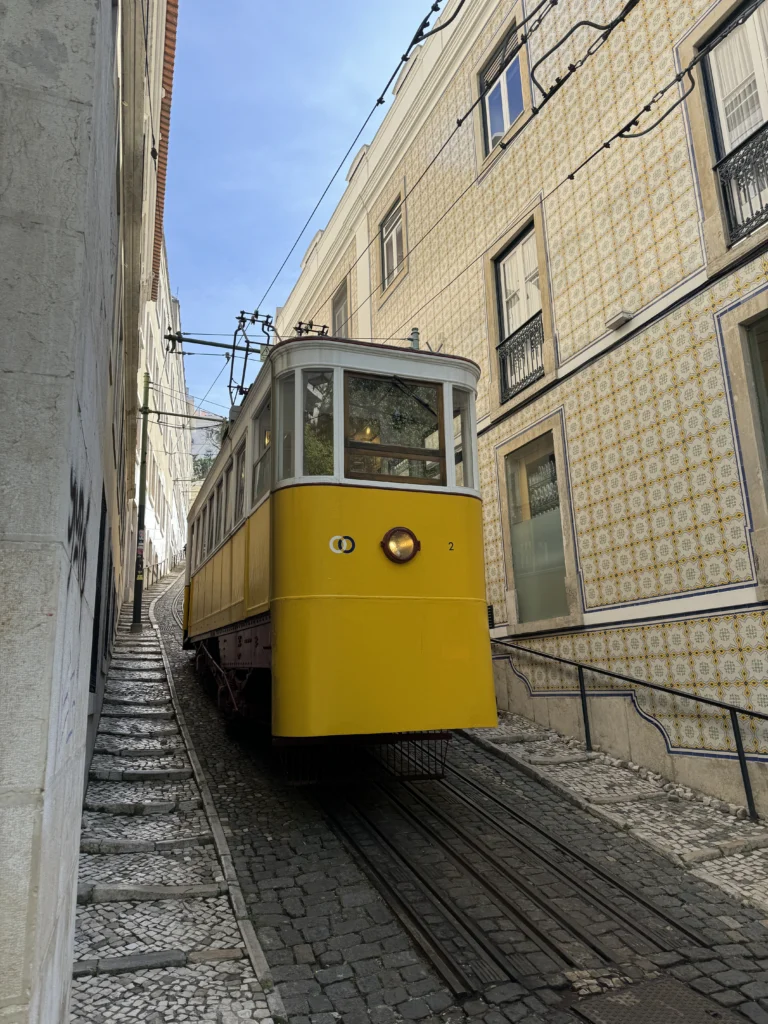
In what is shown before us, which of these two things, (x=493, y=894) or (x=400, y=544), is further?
(x=400, y=544)

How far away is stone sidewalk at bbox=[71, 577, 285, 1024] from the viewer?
306 cm

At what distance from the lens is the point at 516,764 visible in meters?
6.70

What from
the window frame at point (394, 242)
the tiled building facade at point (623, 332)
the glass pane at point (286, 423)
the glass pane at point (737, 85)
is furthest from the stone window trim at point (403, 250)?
Result: the glass pane at point (286, 423)

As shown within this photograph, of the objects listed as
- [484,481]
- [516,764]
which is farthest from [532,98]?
[516,764]

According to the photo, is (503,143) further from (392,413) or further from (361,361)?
(392,413)

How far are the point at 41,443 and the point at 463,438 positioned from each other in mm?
4253

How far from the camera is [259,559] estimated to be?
18.8 ft

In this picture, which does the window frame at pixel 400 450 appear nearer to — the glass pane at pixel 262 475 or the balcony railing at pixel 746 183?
the glass pane at pixel 262 475

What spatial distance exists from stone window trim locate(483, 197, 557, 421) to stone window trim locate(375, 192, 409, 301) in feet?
11.0

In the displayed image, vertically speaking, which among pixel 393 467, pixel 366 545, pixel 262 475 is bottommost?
pixel 366 545

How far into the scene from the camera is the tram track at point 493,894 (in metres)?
3.48

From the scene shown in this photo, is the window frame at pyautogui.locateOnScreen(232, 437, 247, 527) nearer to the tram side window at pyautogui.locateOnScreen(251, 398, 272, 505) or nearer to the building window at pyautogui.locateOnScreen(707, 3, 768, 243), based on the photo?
the tram side window at pyautogui.locateOnScreen(251, 398, 272, 505)

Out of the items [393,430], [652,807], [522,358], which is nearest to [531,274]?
[522,358]

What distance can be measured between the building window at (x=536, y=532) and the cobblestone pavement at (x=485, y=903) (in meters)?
2.39
